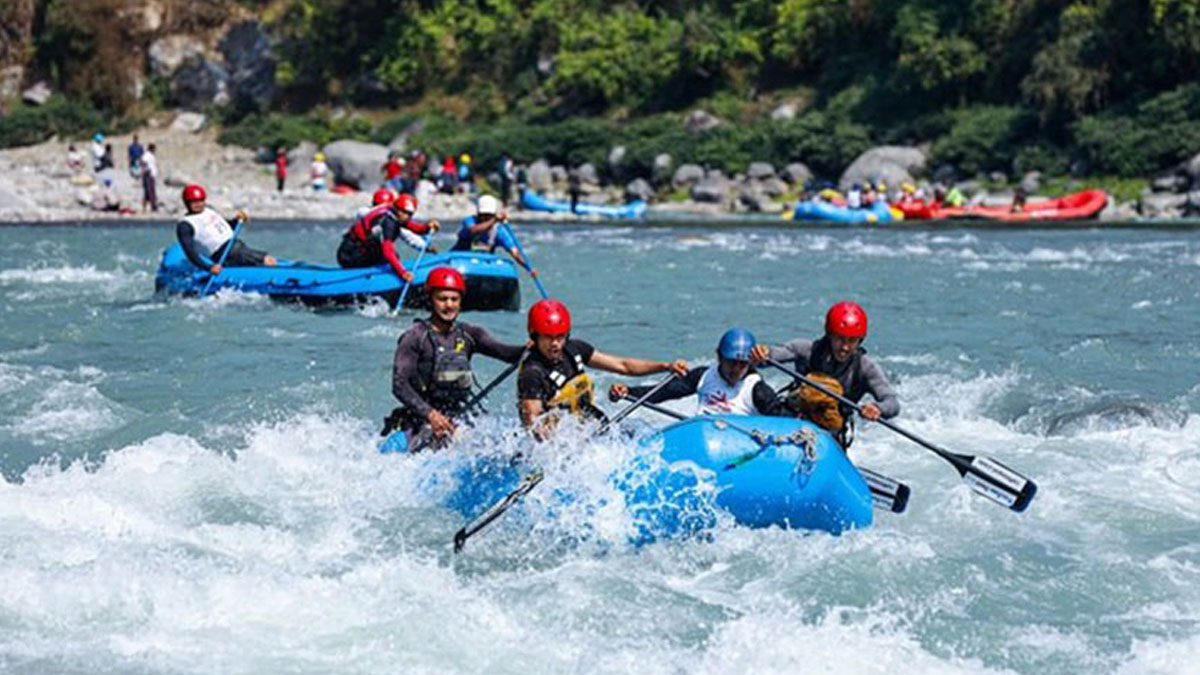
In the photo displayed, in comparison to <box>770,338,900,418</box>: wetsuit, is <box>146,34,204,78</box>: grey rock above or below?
above

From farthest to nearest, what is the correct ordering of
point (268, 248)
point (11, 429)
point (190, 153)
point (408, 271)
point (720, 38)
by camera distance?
point (190, 153), point (720, 38), point (268, 248), point (408, 271), point (11, 429)

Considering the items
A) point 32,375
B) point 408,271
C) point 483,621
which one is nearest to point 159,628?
point 483,621

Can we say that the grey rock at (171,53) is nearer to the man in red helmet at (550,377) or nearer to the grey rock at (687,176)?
the grey rock at (687,176)

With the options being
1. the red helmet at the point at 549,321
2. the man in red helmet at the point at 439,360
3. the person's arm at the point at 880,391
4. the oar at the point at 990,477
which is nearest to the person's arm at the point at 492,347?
the man in red helmet at the point at 439,360

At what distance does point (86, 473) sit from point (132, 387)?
2977 millimetres

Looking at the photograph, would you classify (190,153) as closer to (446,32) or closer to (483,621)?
(446,32)

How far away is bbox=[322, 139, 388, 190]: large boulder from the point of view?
37.4 metres

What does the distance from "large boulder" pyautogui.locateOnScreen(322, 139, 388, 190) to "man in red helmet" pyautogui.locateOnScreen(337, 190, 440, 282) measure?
2217 centimetres

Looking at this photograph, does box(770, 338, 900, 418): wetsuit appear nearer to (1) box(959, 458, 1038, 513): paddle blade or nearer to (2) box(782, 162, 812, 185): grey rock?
(1) box(959, 458, 1038, 513): paddle blade

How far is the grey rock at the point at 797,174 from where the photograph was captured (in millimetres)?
35156

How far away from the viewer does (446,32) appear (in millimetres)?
45469

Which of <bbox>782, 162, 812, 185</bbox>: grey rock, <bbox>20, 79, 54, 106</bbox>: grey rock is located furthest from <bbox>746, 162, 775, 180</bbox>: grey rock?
<bbox>20, 79, 54, 106</bbox>: grey rock

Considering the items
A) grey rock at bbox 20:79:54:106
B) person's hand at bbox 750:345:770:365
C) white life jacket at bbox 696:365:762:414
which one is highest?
grey rock at bbox 20:79:54:106

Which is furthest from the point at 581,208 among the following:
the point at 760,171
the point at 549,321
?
the point at 549,321
